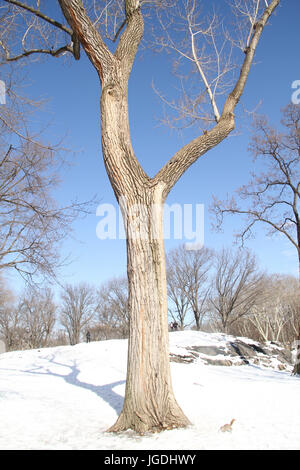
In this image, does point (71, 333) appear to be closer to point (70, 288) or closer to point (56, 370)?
point (70, 288)

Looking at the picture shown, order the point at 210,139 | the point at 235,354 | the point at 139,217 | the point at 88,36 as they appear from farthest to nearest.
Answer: the point at 235,354 < the point at 210,139 < the point at 88,36 < the point at 139,217

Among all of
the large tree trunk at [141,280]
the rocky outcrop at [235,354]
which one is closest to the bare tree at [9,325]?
the rocky outcrop at [235,354]

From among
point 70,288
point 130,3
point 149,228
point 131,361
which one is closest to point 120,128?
point 149,228

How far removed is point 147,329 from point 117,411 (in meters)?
1.90

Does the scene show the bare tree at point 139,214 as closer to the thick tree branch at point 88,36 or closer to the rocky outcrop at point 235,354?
the thick tree branch at point 88,36

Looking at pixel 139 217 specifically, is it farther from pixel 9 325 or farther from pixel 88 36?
pixel 9 325

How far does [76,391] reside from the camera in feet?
20.1

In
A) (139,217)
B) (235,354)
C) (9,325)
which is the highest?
(139,217)

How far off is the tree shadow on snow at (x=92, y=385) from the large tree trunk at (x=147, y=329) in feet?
4.49

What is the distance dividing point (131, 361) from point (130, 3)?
16.8 feet

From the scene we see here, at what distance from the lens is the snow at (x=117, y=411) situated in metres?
3.17

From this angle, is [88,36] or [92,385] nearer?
[88,36]

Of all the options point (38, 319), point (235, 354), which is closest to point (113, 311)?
point (38, 319)

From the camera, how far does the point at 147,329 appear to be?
3.63 metres
